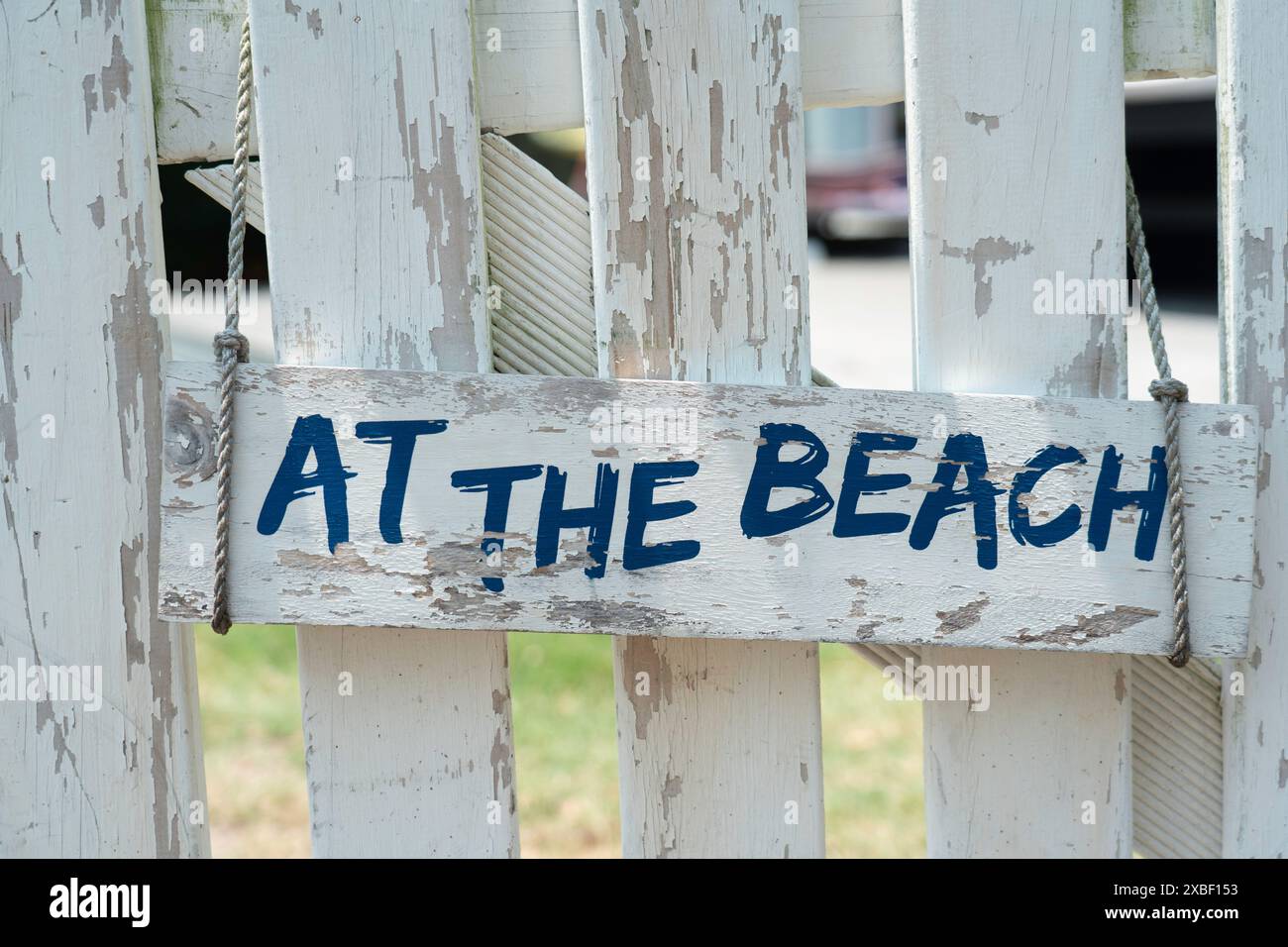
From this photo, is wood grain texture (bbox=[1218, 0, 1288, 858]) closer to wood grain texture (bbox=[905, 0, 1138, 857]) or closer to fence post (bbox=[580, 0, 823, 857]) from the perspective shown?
wood grain texture (bbox=[905, 0, 1138, 857])

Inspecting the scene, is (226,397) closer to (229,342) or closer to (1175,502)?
(229,342)

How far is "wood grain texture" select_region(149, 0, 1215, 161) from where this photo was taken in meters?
1.16

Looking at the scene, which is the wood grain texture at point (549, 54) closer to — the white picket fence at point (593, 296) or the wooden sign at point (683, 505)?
the white picket fence at point (593, 296)

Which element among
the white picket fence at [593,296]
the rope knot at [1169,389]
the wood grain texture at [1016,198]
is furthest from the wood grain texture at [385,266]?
the rope knot at [1169,389]

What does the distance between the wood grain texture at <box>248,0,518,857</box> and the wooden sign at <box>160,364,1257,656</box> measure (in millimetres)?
93

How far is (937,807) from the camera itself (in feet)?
4.09

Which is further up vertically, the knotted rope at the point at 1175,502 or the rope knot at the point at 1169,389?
the rope knot at the point at 1169,389

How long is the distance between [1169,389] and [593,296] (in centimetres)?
57

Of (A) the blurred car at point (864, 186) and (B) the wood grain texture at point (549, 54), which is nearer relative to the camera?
(B) the wood grain texture at point (549, 54)

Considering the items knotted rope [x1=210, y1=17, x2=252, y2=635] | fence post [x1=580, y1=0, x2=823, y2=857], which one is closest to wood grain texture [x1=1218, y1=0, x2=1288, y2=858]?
fence post [x1=580, y1=0, x2=823, y2=857]

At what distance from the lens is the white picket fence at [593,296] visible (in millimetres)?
1134

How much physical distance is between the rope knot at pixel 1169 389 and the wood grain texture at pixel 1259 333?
0.12 m

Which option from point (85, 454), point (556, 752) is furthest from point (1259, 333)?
point (556, 752)
